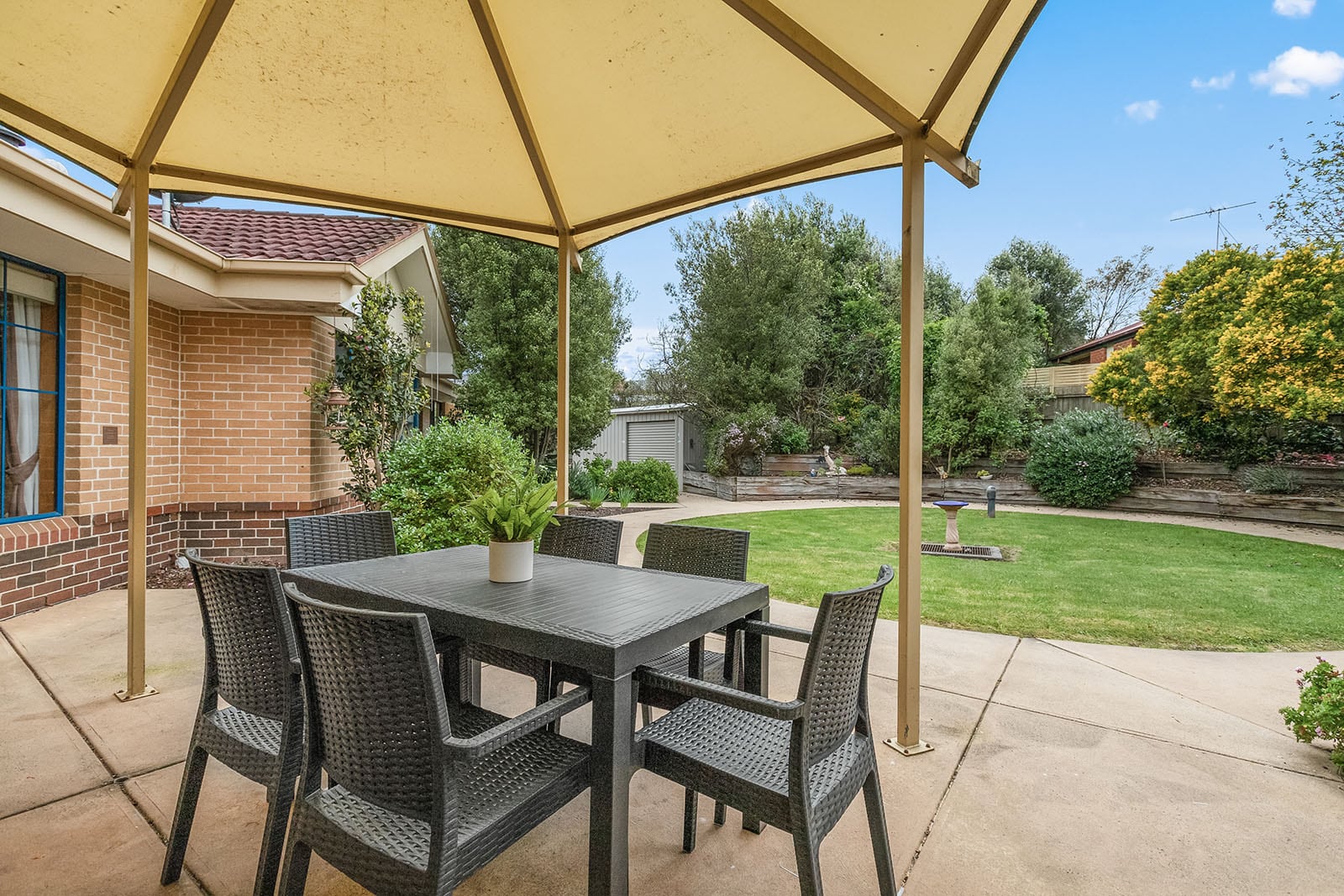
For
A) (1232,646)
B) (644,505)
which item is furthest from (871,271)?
(1232,646)

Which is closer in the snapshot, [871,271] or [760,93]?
[760,93]

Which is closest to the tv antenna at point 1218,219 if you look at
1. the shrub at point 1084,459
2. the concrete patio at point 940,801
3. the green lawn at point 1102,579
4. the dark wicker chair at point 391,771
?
the shrub at point 1084,459

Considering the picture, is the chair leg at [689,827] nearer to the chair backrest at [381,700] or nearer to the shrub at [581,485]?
the chair backrest at [381,700]

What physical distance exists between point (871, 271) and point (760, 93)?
1798 centimetres

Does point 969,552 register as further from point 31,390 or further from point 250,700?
point 31,390

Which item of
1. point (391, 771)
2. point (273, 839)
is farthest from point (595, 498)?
point (391, 771)

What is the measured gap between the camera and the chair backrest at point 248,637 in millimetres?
1679

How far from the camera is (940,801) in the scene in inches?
89.7

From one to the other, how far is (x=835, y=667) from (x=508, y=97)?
305 cm

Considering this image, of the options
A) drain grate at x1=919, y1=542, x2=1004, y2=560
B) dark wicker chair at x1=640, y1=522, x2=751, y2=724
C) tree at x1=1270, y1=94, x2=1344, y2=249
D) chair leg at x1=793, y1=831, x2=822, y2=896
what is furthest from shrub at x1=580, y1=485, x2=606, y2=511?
tree at x1=1270, y1=94, x2=1344, y2=249

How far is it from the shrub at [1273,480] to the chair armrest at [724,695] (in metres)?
12.6

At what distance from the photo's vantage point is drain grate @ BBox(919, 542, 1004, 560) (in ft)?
24.6

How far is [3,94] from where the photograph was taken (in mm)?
2676

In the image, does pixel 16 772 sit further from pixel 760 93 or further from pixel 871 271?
pixel 871 271
